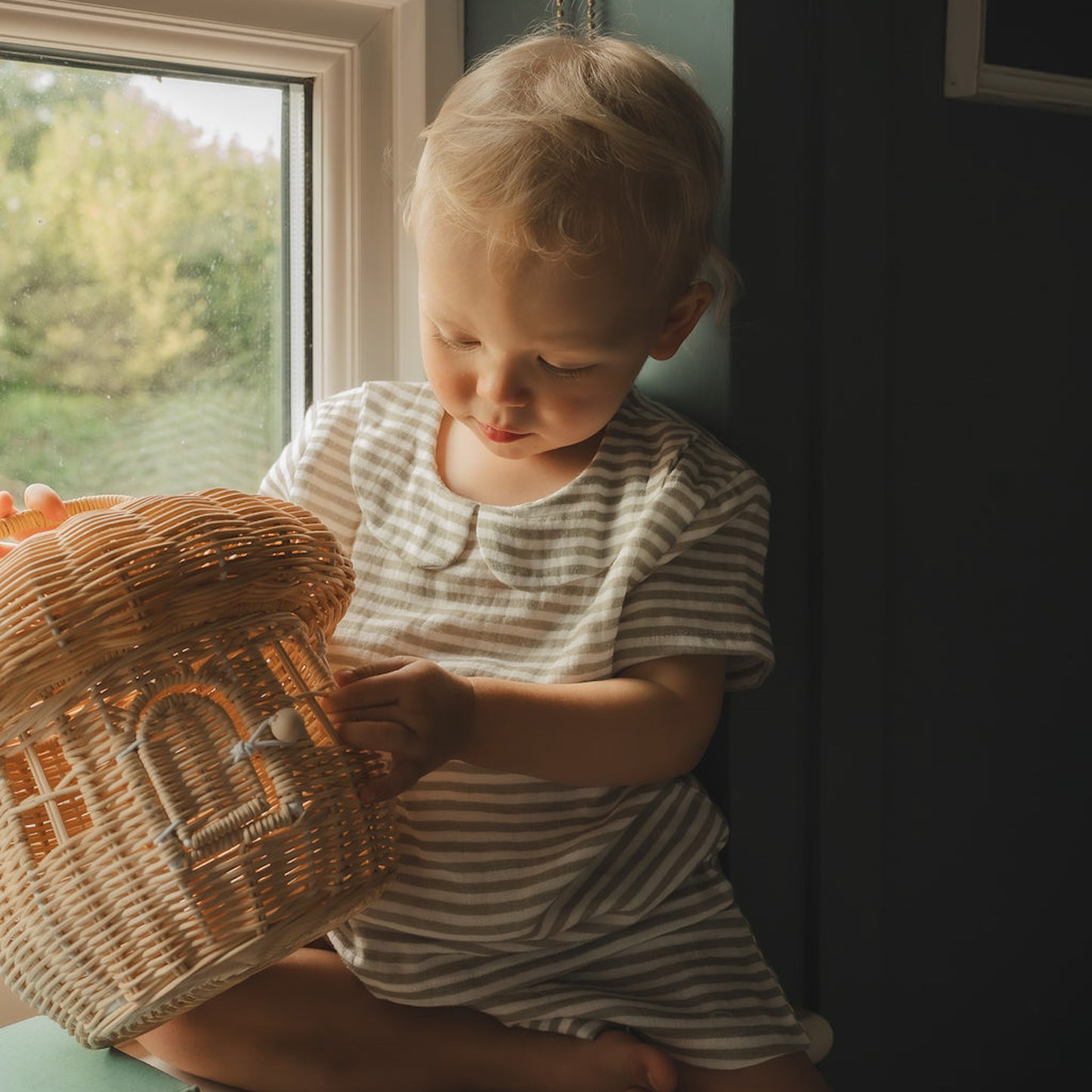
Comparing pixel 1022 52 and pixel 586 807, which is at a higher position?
pixel 1022 52

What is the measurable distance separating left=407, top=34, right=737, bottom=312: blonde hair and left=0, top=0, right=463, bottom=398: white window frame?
29 centimetres

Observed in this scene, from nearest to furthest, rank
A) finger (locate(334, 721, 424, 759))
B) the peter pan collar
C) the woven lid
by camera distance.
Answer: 1. the woven lid
2. finger (locate(334, 721, 424, 759))
3. the peter pan collar

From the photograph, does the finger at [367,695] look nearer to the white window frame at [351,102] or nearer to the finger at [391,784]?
the finger at [391,784]

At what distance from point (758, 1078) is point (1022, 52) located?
3.00ft

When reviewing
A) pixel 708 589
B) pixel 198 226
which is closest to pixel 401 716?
pixel 708 589

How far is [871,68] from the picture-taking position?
103 centimetres

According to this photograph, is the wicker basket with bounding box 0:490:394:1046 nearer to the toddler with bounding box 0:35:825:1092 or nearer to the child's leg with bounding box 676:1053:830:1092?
the toddler with bounding box 0:35:825:1092

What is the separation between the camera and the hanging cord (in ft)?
3.61

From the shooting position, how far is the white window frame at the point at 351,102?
114 centimetres

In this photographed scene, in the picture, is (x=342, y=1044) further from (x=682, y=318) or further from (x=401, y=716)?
(x=682, y=318)

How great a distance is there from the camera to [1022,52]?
1.15 metres

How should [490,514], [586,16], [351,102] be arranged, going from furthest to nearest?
[351,102] → [586,16] → [490,514]

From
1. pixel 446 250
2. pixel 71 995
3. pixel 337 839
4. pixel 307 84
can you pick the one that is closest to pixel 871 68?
pixel 446 250

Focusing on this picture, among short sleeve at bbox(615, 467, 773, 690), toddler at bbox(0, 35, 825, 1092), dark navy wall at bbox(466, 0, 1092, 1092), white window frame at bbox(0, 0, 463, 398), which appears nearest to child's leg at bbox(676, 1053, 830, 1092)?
toddler at bbox(0, 35, 825, 1092)
